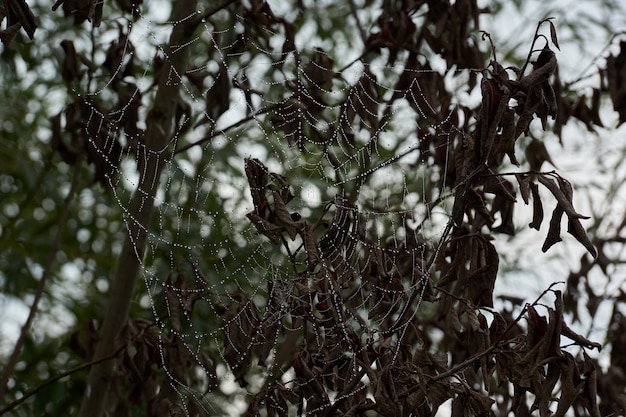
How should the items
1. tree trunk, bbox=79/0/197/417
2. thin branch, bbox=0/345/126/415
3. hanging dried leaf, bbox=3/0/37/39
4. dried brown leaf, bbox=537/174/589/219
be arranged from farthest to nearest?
tree trunk, bbox=79/0/197/417
thin branch, bbox=0/345/126/415
hanging dried leaf, bbox=3/0/37/39
dried brown leaf, bbox=537/174/589/219

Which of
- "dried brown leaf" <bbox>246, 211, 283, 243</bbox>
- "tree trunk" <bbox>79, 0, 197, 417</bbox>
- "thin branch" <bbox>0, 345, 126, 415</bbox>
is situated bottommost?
"thin branch" <bbox>0, 345, 126, 415</bbox>

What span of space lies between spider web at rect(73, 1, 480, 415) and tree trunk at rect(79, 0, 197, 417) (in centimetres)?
3

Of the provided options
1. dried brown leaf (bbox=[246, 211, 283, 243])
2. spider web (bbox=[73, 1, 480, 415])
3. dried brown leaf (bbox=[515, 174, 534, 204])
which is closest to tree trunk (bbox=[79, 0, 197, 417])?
spider web (bbox=[73, 1, 480, 415])

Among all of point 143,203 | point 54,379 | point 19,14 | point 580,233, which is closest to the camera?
point 580,233

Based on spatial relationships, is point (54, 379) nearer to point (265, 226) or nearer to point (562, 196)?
point (265, 226)

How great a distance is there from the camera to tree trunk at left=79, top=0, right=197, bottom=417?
1.92 m

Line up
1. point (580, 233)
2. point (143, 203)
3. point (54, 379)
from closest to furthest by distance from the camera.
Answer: point (580, 233)
point (54, 379)
point (143, 203)

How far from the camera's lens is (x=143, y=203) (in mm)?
1941

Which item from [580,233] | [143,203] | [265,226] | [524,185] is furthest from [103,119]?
[580,233]

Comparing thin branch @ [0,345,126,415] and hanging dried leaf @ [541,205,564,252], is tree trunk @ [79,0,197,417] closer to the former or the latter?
thin branch @ [0,345,126,415]

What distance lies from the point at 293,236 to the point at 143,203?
513 millimetres

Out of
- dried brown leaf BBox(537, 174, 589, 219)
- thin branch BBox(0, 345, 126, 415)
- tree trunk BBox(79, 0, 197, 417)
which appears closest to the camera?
dried brown leaf BBox(537, 174, 589, 219)

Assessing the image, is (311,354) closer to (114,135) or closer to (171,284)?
(171,284)

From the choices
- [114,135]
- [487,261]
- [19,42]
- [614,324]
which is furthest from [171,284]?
[614,324]
